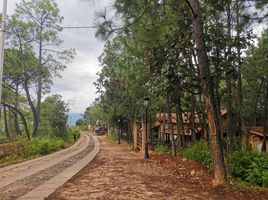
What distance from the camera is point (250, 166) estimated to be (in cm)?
1109

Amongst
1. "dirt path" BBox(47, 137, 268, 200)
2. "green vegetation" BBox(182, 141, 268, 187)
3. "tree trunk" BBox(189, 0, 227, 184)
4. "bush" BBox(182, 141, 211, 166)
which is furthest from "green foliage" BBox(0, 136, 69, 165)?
"tree trunk" BBox(189, 0, 227, 184)

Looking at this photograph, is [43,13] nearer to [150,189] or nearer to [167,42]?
[167,42]

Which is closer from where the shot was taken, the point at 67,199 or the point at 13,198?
the point at 67,199

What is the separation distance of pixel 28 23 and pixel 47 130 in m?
14.3

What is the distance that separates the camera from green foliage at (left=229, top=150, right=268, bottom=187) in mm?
10766

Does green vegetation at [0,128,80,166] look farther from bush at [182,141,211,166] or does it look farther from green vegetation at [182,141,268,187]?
green vegetation at [182,141,268,187]

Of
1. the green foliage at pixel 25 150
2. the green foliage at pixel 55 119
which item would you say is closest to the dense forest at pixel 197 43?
the green foliage at pixel 25 150

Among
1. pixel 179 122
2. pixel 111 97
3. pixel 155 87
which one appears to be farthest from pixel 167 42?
pixel 111 97

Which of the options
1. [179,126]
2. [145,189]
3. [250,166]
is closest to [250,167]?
[250,166]

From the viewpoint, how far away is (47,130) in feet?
125

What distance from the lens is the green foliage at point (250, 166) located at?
1077 cm

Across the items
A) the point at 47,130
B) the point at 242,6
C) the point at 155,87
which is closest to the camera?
the point at 242,6

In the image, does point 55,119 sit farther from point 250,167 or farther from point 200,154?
point 250,167

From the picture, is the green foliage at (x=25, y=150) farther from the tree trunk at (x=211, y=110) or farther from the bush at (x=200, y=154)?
the tree trunk at (x=211, y=110)
